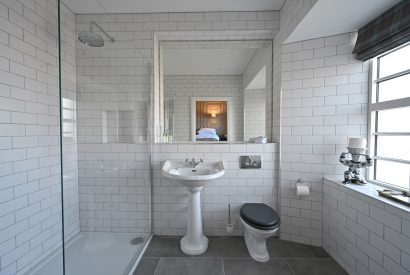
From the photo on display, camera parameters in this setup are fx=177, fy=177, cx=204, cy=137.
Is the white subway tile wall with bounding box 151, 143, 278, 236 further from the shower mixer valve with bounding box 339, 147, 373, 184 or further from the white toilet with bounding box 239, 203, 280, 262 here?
the shower mixer valve with bounding box 339, 147, 373, 184

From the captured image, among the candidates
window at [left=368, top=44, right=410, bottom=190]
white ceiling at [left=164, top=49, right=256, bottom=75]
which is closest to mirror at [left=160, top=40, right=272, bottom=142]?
white ceiling at [left=164, top=49, right=256, bottom=75]

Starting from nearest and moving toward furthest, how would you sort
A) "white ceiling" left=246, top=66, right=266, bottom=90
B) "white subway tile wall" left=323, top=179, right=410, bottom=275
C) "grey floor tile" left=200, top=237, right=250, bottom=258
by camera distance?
"white subway tile wall" left=323, top=179, right=410, bottom=275 → "grey floor tile" left=200, top=237, right=250, bottom=258 → "white ceiling" left=246, top=66, right=266, bottom=90

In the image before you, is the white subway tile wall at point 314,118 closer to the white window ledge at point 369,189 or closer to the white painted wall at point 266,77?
the white window ledge at point 369,189

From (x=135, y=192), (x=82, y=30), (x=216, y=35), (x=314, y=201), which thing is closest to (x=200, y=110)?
(x=216, y=35)

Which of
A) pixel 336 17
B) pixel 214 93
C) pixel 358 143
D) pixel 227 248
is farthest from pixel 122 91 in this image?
pixel 358 143

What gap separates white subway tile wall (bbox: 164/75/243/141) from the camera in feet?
7.65

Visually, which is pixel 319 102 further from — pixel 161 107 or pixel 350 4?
pixel 161 107

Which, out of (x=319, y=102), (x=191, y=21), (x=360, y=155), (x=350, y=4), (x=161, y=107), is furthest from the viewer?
(x=161, y=107)

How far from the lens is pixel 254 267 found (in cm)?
157

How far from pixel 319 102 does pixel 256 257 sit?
1.65 metres

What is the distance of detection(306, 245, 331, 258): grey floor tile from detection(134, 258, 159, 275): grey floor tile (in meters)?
1.53

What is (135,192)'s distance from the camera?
1.93 meters

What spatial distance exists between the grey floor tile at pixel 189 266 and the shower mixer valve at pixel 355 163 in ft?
4.62

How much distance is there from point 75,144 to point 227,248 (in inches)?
68.5
